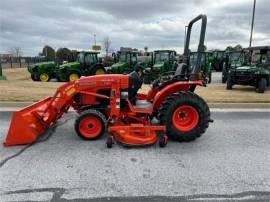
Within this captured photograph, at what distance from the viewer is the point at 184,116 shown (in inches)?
219

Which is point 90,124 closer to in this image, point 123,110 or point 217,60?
point 123,110

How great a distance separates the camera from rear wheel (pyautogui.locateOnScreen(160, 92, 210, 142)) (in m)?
5.36

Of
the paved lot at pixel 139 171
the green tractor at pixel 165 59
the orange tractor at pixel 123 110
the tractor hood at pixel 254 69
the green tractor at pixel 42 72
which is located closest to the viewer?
the paved lot at pixel 139 171

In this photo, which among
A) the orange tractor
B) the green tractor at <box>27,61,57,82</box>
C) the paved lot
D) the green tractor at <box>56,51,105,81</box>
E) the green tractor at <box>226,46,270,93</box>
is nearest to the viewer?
the paved lot

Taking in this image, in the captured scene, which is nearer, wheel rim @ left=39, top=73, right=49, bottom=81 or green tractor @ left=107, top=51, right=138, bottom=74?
wheel rim @ left=39, top=73, right=49, bottom=81

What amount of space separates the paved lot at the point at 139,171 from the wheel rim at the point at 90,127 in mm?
154

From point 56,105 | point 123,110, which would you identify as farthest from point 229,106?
point 56,105

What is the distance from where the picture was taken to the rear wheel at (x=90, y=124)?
5.34 metres

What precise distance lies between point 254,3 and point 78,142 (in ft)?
89.7

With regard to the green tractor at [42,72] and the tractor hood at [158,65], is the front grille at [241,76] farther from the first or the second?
the green tractor at [42,72]

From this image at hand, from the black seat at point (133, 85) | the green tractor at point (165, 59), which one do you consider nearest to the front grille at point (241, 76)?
the green tractor at point (165, 59)

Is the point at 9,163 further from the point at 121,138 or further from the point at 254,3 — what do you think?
the point at 254,3

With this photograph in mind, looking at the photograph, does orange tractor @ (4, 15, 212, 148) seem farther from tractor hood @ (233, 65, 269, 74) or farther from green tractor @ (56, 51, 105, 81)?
green tractor @ (56, 51, 105, 81)

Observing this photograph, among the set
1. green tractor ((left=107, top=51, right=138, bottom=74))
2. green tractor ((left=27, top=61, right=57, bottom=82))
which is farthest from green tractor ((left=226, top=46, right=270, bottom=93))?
green tractor ((left=27, top=61, right=57, bottom=82))
